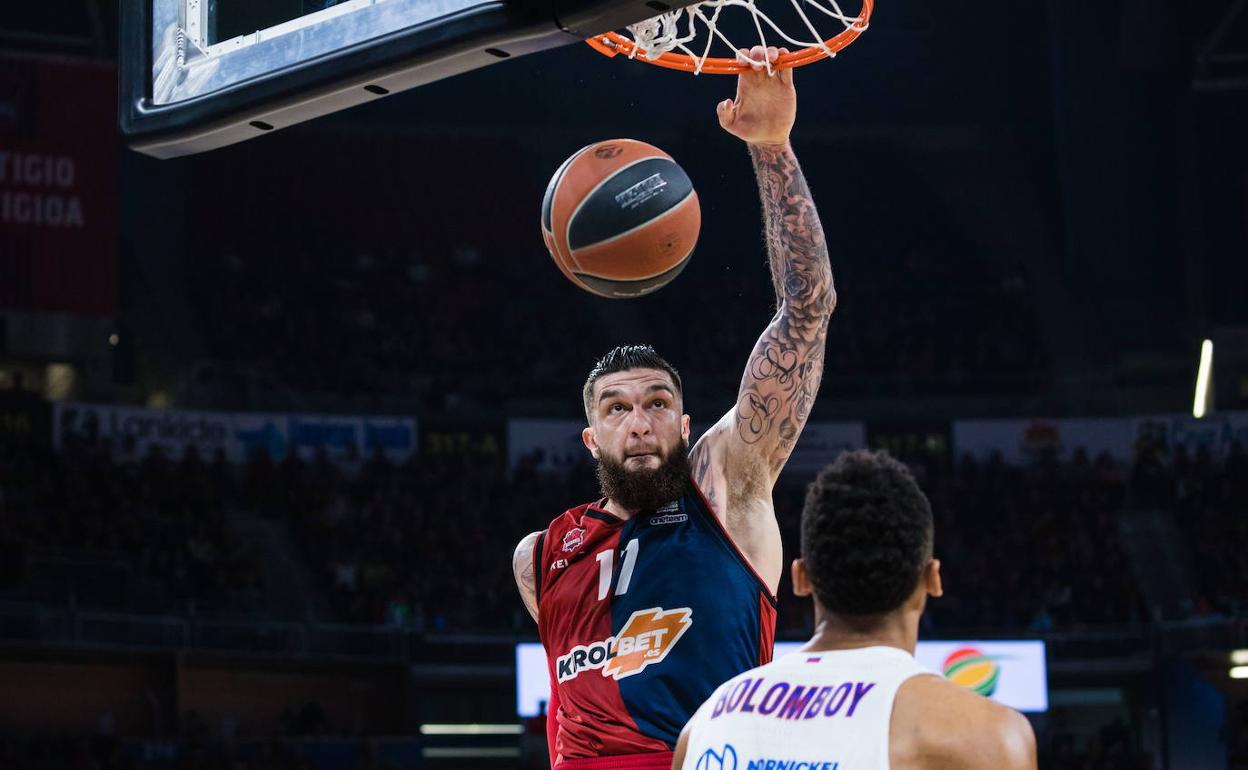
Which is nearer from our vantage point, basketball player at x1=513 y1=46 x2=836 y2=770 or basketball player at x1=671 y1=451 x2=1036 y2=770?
basketball player at x1=671 y1=451 x2=1036 y2=770

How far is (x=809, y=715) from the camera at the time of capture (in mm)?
2482

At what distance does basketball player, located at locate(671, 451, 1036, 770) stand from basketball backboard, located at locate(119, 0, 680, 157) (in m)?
1.20

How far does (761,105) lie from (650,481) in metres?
1.09

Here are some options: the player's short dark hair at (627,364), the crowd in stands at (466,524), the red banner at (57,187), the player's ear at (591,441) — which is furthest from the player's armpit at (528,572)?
the red banner at (57,187)

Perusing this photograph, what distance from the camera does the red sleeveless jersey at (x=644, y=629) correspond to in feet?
12.8

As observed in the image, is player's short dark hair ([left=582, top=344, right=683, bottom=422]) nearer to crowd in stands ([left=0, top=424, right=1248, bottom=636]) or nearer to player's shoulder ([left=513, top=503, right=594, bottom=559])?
player's shoulder ([left=513, top=503, right=594, bottom=559])

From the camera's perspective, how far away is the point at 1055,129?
25891 millimetres

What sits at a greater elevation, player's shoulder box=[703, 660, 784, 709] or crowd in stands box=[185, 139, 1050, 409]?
crowd in stands box=[185, 139, 1050, 409]

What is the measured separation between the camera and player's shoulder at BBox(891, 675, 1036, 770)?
2.31m

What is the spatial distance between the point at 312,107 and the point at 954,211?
23.7m

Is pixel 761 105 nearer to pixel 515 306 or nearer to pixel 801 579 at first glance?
pixel 801 579

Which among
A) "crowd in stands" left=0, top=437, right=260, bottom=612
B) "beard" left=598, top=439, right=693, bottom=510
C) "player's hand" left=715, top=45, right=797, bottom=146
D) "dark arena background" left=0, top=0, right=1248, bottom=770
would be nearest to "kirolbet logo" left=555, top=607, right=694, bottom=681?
"beard" left=598, top=439, right=693, bottom=510

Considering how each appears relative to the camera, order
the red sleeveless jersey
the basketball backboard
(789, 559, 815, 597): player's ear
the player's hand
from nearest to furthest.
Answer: (789, 559, 815, 597): player's ear
the basketball backboard
the red sleeveless jersey
the player's hand

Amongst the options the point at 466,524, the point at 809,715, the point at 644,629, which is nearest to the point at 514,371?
the point at 466,524
